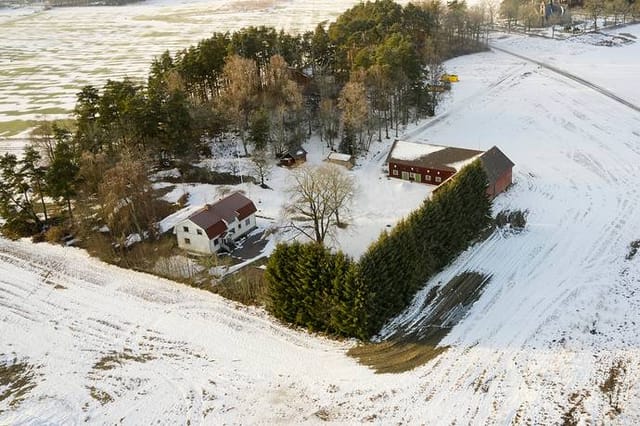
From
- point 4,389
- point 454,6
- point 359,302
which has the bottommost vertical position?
point 4,389

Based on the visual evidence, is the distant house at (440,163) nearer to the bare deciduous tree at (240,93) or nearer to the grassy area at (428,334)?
the grassy area at (428,334)

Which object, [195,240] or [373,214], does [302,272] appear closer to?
[195,240]

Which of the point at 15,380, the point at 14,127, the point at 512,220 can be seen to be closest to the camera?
the point at 15,380

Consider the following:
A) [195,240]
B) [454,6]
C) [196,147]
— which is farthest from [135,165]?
[454,6]

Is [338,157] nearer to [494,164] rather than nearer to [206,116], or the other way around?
[206,116]

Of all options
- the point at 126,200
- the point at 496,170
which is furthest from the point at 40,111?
the point at 496,170

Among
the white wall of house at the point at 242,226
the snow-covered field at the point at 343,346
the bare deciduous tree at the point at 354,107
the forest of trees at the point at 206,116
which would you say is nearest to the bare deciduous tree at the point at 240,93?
the forest of trees at the point at 206,116
